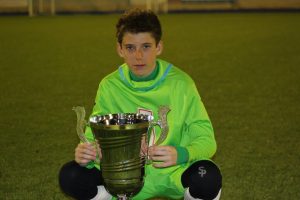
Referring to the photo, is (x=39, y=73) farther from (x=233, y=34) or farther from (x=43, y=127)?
(x=233, y=34)

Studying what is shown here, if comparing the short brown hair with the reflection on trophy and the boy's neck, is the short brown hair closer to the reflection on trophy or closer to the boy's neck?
the boy's neck

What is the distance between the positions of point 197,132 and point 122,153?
0.53m

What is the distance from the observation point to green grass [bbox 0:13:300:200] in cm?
412

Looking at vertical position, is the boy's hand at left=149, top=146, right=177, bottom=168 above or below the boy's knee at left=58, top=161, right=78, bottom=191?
above

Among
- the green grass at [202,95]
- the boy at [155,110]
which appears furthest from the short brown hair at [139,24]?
the green grass at [202,95]

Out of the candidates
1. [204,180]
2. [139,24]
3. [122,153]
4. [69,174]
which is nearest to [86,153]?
[122,153]

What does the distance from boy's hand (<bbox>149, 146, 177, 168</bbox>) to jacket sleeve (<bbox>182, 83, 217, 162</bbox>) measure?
17cm

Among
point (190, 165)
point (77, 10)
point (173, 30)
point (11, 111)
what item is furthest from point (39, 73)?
point (77, 10)

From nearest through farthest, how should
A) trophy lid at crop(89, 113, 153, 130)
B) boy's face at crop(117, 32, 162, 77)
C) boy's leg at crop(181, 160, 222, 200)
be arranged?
trophy lid at crop(89, 113, 153, 130)
boy's leg at crop(181, 160, 222, 200)
boy's face at crop(117, 32, 162, 77)

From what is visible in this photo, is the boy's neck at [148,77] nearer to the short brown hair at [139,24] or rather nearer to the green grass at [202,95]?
the short brown hair at [139,24]

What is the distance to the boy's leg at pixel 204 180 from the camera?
2816mm

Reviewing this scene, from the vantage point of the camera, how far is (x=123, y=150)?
2531mm

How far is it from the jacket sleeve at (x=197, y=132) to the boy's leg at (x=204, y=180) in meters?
0.05

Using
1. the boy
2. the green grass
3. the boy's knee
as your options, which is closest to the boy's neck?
the boy
